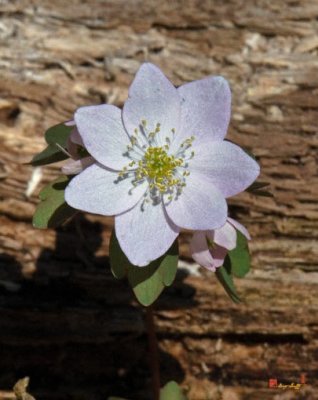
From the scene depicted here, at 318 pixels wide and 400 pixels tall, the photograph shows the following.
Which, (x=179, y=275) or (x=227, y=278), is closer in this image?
(x=227, y=278)

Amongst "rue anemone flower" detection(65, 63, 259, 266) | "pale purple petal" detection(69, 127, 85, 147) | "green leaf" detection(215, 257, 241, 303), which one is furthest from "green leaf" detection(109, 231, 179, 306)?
"pale purple petal" detection(69, 127, 85, 147)

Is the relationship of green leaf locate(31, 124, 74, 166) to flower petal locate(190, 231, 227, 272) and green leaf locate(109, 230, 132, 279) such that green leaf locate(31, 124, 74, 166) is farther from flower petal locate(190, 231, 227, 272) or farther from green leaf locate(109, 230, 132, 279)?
flower petal locate(190, 231, 227, 272)

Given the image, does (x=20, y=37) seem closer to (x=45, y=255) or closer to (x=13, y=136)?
(x=13, y=136)

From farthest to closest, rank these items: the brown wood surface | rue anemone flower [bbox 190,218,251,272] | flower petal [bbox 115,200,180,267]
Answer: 1. the brown wood surface
2. rue anemone flower [bbox 190,218,251,272]
3. flower petal [bbox 115,200,180,267]

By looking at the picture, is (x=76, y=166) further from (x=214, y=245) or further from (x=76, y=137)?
(x=214, y=245)

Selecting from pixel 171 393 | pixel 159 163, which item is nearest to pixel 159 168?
pixel 159 163

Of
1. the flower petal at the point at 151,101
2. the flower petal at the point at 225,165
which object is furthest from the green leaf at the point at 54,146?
the flower petal at the point at 225,165

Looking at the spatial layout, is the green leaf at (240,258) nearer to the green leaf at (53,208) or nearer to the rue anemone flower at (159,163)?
the rue anemone flower at (159,163)
